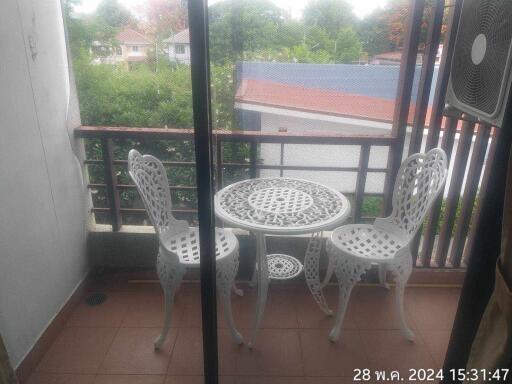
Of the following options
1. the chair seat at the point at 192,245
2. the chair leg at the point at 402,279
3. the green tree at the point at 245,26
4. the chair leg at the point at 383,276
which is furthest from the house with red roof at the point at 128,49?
the chair leg at the point at 383,276

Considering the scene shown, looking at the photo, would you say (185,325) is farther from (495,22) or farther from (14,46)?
(495,22)

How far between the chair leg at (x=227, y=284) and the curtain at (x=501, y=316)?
A: 108cm

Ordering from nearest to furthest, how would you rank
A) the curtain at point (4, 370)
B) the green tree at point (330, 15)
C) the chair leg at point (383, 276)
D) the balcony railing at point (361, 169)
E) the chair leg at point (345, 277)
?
1. the curtain at point (4, 370)
2. the green tree at point (330, 15)
3. the chair leg at point (345, 277)
4. the balcony railing at point (361, 169)
5. the chair leg at point (383, 276)

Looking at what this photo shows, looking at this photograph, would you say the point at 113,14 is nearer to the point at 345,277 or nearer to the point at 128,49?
the point at 128,49

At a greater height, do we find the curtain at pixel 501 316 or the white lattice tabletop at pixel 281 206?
the curtain at pixel 501 316

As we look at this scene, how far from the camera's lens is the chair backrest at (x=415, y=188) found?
5.99ft

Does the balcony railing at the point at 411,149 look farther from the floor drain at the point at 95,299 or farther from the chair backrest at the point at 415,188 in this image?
the floor drain at the point at 95,299

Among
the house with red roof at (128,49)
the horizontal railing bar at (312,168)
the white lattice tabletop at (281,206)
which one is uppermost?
the house with red roof at (128,49)

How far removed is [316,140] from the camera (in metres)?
2.01

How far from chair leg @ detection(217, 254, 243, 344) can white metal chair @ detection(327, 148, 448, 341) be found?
1.64ft

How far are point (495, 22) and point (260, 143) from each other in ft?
3.72

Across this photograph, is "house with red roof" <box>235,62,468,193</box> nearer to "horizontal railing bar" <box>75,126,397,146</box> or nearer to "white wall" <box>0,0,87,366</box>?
"horizontal railing bar" <box>75,126,397,146</box>

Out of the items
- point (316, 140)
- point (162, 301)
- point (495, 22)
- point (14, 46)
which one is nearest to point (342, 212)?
point (316, 140)

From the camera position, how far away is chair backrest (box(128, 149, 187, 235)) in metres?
1.78
